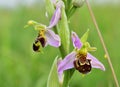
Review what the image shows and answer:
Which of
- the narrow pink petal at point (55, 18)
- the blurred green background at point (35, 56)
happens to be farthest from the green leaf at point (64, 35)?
the blurred green background at point (35, 56)

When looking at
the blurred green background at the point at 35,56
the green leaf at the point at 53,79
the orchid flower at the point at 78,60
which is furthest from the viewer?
the blurred green background at the point at 35,56

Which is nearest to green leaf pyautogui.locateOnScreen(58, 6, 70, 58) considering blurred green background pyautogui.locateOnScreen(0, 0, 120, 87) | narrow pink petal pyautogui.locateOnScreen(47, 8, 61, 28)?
narrow pink petal pyautogui.locateOnScreen(47, 8, 61, 28)

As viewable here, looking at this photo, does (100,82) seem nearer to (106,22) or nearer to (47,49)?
(47,49)

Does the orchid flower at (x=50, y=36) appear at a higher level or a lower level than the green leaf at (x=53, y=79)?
higher

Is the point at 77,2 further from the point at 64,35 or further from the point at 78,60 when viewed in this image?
the point at 78,60

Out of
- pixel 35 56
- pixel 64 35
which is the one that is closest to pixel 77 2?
pixel 64 35

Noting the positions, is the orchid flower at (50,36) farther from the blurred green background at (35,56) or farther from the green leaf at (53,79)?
the blurred green background at (35,56)
